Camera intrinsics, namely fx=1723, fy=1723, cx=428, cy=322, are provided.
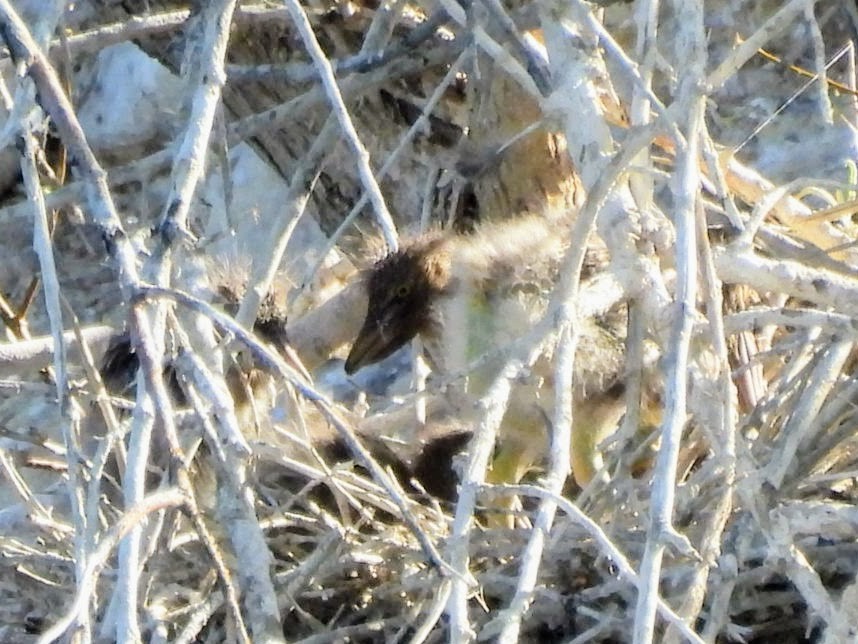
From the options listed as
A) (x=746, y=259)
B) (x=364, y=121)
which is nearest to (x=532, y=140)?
(x=364, y=121)

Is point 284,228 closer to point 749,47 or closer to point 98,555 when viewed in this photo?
point 749,47

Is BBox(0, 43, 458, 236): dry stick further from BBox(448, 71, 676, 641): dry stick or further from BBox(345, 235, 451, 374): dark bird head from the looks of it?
BBox(448, 71, 676, 641): dry stick

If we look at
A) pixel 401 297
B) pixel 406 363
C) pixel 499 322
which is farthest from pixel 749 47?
pixel 406 363

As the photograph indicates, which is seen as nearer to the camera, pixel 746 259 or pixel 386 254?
pixel 746 259

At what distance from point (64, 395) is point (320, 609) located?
1125 mm

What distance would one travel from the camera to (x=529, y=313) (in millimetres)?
3518

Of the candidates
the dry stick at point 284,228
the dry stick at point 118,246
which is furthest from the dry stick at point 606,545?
the dry stick at point 284,228

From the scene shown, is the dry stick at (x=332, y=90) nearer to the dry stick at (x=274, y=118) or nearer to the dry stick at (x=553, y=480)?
the dry stick at (x=553, y=480)

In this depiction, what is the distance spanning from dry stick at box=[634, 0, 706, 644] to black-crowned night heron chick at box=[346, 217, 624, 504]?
0.99 m

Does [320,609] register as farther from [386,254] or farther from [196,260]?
[386,254]

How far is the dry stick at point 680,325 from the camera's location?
197 cm

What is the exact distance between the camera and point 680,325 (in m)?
2.18

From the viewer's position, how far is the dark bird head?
3766 mm

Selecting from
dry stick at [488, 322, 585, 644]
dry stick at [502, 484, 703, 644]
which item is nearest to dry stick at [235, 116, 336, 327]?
dry stick at [488, 322, 585, 644]
